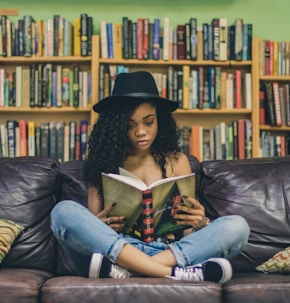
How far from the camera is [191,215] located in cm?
175

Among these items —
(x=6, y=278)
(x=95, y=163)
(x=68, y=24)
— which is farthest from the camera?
(x=68, y=24)

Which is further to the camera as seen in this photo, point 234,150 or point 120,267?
point 234,150

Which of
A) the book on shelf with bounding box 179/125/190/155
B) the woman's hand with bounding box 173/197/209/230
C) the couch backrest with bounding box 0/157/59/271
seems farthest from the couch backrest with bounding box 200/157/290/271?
the book on shelf with bounding box 179/125/190/155

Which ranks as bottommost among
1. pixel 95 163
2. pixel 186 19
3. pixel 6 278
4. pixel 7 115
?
pixel 6 278

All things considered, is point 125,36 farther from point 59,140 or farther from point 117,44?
point 59,140

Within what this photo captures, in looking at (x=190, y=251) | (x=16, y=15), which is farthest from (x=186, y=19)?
(x=190, y=251)

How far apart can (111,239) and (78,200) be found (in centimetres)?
48

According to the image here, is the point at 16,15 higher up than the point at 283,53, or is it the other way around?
the point at 16,15

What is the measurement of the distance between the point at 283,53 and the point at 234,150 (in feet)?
2.28

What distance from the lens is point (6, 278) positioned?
1.60m

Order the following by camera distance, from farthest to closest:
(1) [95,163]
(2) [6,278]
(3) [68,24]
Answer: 1. (3) [68,24]
2. (1) [95,163]
3. (2) [6,278]

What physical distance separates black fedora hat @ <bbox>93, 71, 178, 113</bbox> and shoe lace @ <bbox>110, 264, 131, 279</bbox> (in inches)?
25.6

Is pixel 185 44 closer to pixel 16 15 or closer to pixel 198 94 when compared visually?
pixel 198 94

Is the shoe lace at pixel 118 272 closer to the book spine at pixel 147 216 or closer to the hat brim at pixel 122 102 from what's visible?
the book spine at pixel 147 216
